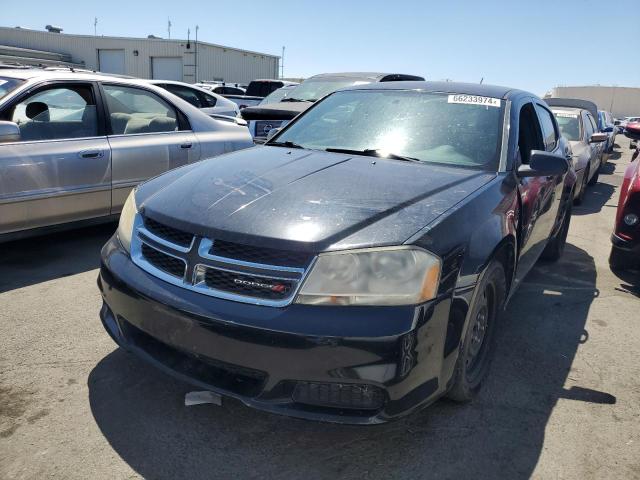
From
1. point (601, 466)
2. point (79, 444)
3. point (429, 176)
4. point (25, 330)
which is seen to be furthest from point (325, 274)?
point (25, 330)

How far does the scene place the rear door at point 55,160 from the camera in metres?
4.06

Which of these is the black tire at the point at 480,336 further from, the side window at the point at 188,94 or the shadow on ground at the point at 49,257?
the side window at the point at 188,94

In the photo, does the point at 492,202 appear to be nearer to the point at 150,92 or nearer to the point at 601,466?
the point at 601,466

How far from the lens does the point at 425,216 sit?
2.25 meters

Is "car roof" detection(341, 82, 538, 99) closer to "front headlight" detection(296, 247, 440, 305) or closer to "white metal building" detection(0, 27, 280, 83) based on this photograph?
"front headlight" detection(296, 247, 440, 305)

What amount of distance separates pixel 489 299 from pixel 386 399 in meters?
1.03

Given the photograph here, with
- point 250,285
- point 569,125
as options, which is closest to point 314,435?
point 250,285

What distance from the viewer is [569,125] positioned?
8750mm

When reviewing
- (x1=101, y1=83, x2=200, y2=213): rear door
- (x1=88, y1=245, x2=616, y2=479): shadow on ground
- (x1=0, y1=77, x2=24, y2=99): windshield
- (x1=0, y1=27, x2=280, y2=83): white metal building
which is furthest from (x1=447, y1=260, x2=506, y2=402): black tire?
(x1=0, y1=27, x2=280, y2=83): white metal building

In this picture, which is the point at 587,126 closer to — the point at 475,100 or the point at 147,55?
the point at 475,100

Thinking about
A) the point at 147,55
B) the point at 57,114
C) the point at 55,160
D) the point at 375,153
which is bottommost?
the point at 55,160

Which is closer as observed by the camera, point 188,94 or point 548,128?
point 548,128

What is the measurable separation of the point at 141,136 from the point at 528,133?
11.2 ft

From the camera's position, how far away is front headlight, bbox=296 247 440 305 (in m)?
2.00
